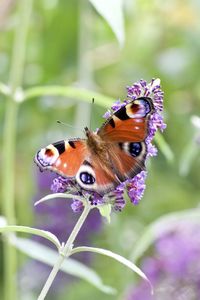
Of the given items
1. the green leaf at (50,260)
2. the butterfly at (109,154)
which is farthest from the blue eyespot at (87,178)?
the green leaf at (50,260)

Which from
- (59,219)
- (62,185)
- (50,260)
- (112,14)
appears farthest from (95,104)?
(62,185)

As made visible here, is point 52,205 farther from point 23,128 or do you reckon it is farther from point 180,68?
point 180,68

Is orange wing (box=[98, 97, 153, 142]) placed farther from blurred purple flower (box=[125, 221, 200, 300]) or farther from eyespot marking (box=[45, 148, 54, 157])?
blurred purple flower (box=[125, 221, 200, 300])

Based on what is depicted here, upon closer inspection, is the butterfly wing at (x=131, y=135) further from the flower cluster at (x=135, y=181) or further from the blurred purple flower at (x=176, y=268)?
the blurred purple flower at (x=176, y=268)

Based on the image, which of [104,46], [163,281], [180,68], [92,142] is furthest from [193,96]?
[92,142]

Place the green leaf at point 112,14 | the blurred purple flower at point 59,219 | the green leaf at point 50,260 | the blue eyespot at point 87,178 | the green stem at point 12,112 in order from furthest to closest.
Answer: the blurred purple flower at point 59,219, the green stem at point 12,112, the green leaf at point 50,260, the green leaf at point 112,14, the blue eyespot at point 87,178

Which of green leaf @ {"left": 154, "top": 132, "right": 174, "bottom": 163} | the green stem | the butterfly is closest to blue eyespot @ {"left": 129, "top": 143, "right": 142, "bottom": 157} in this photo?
the butterfly
